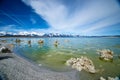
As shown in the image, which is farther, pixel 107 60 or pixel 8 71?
pixel 107 60

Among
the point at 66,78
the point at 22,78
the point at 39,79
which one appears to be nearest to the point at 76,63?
the point at 66,78

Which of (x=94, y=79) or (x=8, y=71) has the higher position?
(x=8, y=71)

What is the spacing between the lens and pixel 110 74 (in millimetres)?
8594

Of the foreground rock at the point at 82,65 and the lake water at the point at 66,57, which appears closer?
the lake water at the point at 66,57

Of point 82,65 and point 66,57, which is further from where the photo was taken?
point 66,57

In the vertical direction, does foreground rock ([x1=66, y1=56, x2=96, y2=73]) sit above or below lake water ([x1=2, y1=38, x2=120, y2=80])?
above

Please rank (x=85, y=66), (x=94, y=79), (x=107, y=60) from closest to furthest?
(x=94, y=79), (x=85, y=66), (x=107, y=60)

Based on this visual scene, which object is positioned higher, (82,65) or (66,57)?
(82,65)

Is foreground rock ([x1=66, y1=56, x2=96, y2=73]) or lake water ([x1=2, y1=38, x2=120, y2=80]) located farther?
foreground rock ([x1=66, y1=56, x2=96, y2=73])

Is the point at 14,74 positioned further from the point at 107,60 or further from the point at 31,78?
the point at 107,60

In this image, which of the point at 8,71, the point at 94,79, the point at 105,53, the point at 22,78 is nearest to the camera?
the point at 22,78

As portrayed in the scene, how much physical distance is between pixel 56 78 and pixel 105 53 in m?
8.92

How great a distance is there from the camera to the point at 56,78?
700 centimetres

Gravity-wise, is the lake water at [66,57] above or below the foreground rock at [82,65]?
below
